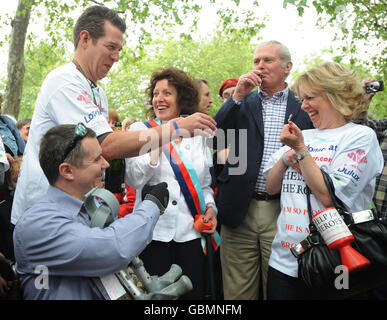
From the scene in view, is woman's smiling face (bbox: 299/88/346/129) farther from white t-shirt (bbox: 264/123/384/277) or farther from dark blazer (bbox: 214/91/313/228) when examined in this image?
dark blazer (bbox: 214/91/313/228)

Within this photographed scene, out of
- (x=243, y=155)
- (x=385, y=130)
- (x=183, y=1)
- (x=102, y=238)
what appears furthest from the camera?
(x=183, y=1)

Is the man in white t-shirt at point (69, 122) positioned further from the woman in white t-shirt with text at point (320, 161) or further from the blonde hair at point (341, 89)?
the blonde hair at point (341, 89)

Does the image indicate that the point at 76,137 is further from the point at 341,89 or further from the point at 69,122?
the point at 341,89

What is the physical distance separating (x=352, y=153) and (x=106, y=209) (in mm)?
1497

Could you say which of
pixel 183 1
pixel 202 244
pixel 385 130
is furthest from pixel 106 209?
pixel 183 1

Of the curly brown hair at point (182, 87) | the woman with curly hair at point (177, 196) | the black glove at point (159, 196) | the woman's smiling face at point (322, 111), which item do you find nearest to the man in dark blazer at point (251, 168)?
the woman with curly hair at point (177, 196)

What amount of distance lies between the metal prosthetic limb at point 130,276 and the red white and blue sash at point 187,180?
1115 mm

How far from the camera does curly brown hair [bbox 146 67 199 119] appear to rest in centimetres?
347

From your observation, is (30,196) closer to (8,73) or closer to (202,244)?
(202,244)

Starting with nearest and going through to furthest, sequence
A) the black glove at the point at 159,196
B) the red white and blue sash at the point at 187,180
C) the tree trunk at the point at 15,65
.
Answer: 1. the black glove at the point at 159,196
2. the red white and blue sash at the point at 187,180
3. the tree trunk at the point at 15,65

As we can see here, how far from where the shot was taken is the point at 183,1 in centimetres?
1017

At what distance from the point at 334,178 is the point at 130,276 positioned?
1.30m

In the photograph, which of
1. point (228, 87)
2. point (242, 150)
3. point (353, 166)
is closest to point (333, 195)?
point (353, 166)

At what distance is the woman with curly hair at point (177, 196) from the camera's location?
2.85 metres
